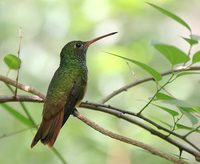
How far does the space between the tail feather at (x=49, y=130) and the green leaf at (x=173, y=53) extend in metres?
0.59

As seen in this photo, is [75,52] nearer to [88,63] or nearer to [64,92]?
[64,92]

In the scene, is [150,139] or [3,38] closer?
[150,139]

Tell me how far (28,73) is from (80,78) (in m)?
A: 2.98

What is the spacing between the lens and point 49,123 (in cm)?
225

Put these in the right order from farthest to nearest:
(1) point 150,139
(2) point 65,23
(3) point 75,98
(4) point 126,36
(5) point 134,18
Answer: (5) point 134,18 < (4) point 126,36 < (2) point 65,23 < (1) point 150,139 < (3) point 75,98

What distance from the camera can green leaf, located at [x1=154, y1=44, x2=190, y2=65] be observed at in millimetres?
1782

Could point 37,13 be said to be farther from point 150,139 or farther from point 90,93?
point 150,139

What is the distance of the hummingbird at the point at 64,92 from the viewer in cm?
218

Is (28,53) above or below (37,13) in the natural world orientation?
below

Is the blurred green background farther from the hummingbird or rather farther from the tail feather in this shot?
the tail feather

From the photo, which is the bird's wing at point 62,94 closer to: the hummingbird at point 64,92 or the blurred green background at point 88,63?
the hummingbird at point 64,92

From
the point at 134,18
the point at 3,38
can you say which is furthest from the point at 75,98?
the point at 134,18

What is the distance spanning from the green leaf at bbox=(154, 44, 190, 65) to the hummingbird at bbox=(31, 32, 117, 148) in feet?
1.94

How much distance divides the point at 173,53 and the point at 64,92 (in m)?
0.84
